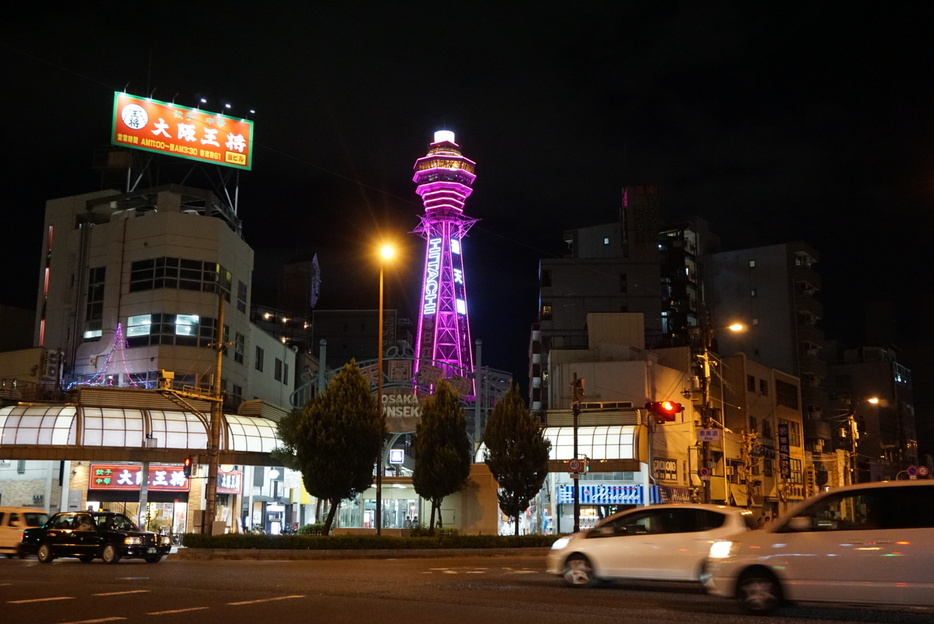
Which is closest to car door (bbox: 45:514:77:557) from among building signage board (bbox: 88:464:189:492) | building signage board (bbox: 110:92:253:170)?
building signage board (bbox: 88:464:189:492)

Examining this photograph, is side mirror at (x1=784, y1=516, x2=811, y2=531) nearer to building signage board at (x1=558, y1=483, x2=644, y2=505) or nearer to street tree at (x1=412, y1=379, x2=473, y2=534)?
street tree at (x1=412, y1=379, x2=473, y2=534)

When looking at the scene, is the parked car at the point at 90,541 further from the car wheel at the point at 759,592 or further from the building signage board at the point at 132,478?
the car wheel at the point at 759,592

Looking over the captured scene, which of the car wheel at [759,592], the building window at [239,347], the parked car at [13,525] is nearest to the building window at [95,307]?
the building window at [239,347]

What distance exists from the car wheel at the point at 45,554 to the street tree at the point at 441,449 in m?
15.7

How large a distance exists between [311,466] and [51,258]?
30429 millimetres

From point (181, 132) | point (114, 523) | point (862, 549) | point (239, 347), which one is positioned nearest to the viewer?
point (862, 549)

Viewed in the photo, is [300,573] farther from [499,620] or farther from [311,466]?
[311,466]

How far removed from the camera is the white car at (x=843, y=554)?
11336mm

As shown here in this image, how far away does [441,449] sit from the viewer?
37688mm

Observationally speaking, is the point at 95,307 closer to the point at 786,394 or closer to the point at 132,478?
the point at 132,478

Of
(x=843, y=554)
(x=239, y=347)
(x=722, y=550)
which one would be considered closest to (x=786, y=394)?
(x=239, y=347)

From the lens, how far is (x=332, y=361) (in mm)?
107688

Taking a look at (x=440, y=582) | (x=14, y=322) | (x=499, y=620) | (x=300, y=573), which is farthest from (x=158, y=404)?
(x=499, y=620)

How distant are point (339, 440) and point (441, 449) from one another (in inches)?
218
